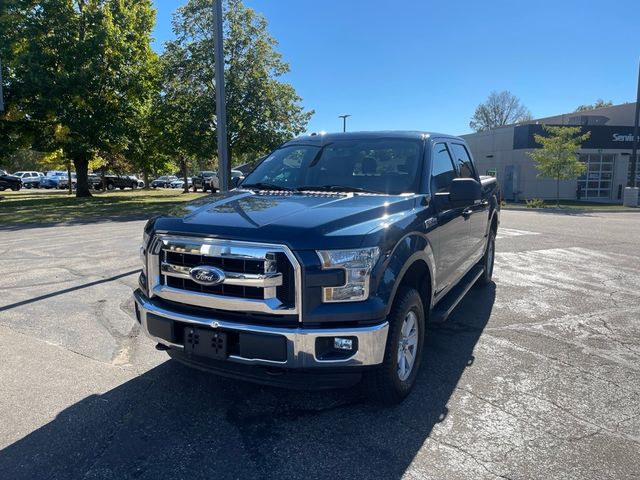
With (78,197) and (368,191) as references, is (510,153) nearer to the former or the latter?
(78,197)

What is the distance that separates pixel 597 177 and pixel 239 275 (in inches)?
1504

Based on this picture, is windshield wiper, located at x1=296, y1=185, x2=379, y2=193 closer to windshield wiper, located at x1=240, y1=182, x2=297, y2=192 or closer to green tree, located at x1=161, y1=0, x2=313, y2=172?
windshield wiper, located at x1=240, y1=182, x2=297, y2=192

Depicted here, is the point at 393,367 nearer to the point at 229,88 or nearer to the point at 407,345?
the point at 407,345

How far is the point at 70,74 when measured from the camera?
22.5 metres

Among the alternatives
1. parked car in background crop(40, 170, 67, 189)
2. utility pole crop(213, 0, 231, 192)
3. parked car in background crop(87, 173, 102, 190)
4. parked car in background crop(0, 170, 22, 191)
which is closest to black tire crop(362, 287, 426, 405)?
utility pole crop(213, 0, 231, 192)

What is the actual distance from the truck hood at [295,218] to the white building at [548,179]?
32018 millimetres

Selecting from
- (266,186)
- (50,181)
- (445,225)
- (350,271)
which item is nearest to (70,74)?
(266,186)

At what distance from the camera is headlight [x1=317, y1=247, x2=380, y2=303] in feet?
9.38

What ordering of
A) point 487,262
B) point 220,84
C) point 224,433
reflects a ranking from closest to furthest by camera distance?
point 224,433, point 487,262, point 220,84

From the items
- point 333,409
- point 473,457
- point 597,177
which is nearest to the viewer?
point 473,457

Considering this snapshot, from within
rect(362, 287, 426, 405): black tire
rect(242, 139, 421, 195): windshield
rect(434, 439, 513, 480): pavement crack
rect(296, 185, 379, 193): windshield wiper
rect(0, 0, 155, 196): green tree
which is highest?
rect(0, 0, 155, 196): green tree

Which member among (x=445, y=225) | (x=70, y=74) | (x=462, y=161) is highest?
(x=70, y=74)

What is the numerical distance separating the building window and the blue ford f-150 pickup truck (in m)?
35.4

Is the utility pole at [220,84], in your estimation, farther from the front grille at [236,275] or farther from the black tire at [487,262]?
the front grille at [236,275]
